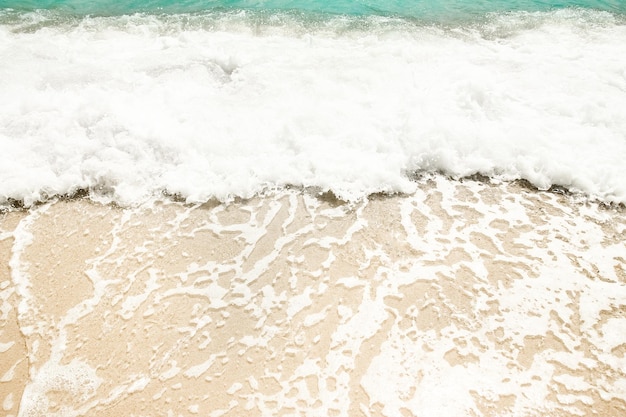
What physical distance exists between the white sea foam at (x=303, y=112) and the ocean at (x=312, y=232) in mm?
43

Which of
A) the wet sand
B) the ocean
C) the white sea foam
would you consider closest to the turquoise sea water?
the white sea foam

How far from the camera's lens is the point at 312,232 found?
15.5 ft

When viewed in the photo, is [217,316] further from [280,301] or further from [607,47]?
[607,47]

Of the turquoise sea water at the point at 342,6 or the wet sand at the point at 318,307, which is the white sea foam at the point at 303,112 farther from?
the turquoise sea water at the point at 342,6

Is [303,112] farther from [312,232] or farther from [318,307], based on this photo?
[318,307]

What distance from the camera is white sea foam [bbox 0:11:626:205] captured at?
17.4 ft

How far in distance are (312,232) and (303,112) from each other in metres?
2.43

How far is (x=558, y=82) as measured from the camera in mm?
7094

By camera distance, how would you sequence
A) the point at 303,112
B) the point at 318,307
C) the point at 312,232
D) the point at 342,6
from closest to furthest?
the point at 318,307, the point at 312,232, the point at 303,112, the point at 342,6

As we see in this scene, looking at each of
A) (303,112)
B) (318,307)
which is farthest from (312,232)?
(303,112)

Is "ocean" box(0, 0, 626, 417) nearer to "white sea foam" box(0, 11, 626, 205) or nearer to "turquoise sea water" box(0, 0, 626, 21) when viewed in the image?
"white sea foam" box(0, 11, 626, 205)

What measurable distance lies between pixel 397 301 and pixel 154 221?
2.99m

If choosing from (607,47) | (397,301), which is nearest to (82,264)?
(397,301)

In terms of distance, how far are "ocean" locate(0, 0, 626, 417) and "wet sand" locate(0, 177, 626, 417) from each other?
2 cm
